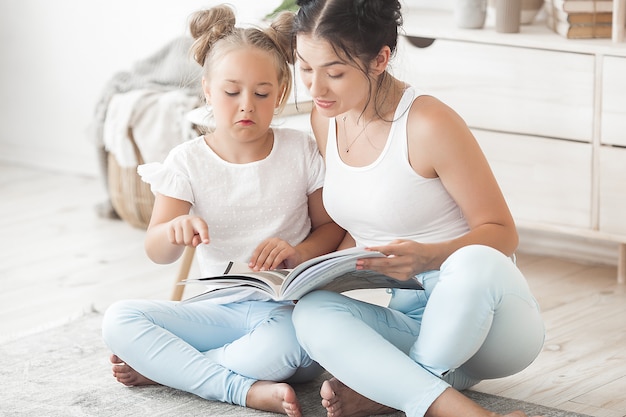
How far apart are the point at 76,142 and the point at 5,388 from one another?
2.03 meters

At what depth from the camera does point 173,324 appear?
184 centimetres

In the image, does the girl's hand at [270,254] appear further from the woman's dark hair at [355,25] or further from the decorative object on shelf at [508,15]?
the decorative object on shelf at [508,15]

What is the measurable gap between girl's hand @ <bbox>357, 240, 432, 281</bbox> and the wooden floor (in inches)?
16.4

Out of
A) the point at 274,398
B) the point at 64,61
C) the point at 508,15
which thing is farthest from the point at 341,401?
the point at 64,61

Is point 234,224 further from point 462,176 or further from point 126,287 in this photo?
point 126,287

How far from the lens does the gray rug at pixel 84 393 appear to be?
1.78 meters

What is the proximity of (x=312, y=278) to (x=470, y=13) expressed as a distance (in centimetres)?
129

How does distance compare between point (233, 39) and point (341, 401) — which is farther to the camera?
point (233, 39)

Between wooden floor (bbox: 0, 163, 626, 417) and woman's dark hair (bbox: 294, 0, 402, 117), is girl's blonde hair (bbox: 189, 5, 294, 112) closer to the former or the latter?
woman's dark hair (bbox: 294, 0, 402, 117)

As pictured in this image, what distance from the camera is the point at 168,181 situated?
1.83 m

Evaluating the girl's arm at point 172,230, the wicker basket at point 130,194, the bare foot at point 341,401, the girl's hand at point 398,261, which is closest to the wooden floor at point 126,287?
the wicker basket at point 130,194

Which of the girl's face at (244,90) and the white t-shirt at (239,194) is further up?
the girl's face at (244,90)

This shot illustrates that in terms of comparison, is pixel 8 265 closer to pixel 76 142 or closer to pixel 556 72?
pixel 76 142

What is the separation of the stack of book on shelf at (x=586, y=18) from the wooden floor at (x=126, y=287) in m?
0.62
